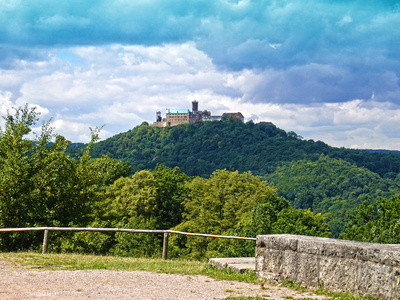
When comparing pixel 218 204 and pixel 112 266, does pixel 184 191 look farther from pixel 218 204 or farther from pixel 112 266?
pixel 112 266

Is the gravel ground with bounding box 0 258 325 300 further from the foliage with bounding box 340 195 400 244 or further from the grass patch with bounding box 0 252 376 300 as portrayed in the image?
the foliage with bounding box 340 195 400 244

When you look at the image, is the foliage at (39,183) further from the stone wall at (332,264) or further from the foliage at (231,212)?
the foliage at (231,212)

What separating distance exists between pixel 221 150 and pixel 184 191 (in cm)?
8868

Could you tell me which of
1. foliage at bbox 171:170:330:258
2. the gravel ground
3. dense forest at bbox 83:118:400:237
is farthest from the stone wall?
dense forest at bbox 83:118:400:237

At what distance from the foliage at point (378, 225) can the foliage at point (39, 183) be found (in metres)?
19.2

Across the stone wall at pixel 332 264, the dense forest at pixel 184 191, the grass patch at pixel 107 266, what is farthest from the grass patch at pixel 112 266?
the dense forest at pixel 184 191

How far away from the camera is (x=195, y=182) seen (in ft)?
167

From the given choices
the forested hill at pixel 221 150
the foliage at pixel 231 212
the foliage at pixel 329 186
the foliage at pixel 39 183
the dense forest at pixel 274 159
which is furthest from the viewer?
the forested hill at pixel 221 150

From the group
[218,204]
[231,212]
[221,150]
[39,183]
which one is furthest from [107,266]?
[221,150]

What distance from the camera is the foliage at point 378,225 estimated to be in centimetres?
2794

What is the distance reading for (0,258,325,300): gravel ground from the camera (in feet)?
21.4

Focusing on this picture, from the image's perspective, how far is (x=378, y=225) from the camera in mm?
31938

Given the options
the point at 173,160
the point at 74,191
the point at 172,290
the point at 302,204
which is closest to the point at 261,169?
the point at 173,160

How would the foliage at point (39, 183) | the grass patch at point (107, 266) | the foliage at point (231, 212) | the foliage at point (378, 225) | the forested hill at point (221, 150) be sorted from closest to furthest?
the grass patch at point (107, 266), the foliage at point (39, 183), the foliage at point (378, 225), the foliage at point (231, 212), the forested hill at point (221, 150)
